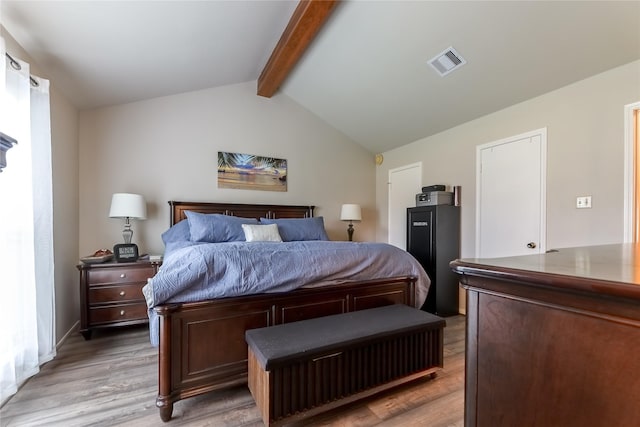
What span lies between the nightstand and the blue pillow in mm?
386

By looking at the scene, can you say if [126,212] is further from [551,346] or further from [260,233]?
[551,346]

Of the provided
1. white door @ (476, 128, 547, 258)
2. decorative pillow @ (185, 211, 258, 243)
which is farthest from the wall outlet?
decorative pillow @ (185, 211, 258, 243)

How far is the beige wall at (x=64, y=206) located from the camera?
2.48m

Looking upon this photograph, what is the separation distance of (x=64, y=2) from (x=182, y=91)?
184 centimetres

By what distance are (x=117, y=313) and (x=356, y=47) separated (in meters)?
3.56

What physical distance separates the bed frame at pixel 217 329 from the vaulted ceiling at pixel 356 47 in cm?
210

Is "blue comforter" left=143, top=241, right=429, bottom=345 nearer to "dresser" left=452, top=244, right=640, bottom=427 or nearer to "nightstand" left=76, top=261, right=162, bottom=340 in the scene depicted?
"nightstand" left=76, top=261, right=162, bottom=340

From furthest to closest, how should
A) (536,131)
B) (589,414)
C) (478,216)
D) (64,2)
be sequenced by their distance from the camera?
1. (478,216)
2. (536,131)
3. (64,2)
4. (589,414)

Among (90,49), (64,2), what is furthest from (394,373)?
(90,49)

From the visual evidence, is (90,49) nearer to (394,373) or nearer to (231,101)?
(231,101)

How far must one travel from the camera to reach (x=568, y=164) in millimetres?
2543

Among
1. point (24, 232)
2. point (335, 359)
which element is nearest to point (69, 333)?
point (24, 232)

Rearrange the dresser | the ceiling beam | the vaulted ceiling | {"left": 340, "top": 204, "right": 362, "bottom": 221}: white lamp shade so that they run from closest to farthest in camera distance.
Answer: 1. the dresser
2. the vaulted ceiling
3. the ceiling beam
4. {"left": 340, "top": 204, "right": 362, "bottom": 221}: white lamp shade

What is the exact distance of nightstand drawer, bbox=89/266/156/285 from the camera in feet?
8.64
